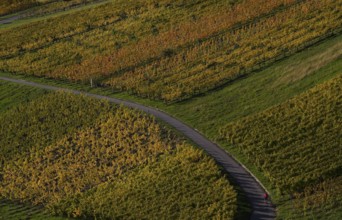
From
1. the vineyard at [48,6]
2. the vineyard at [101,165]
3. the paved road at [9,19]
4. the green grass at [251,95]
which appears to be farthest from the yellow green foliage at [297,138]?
the paved road at [9,19]

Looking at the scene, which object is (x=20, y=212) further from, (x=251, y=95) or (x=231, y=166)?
(x=251, y=95)

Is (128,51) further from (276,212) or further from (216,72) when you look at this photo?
Answer: (276,212)

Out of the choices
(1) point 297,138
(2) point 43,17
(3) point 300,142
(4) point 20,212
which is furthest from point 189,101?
(2) point 43,17

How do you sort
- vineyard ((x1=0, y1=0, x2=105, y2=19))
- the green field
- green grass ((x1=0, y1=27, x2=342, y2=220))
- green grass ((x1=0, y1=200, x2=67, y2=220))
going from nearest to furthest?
1. the green field
2. green grass ((x1=0, y1=200, x2=67, y2=220))
3. green grass ((x1=0, y1=27, x2=342, y2=220))
4. vineyard ((x1=0, y1=0, x2=105, y2=19))

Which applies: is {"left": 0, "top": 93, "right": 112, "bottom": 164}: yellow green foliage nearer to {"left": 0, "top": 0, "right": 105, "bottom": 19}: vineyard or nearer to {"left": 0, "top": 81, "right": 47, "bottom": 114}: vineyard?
{"left": 0, "top": 81, "right": 47, "bottom": 114}: vineyard

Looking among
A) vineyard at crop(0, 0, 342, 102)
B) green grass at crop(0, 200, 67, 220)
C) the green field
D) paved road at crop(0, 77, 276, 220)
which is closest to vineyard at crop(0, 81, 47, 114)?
the green field

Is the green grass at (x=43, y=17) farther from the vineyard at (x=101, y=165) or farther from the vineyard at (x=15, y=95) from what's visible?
the vineyard at (x=101, y=165)

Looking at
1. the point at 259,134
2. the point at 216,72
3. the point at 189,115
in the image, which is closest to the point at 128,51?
the point at 216,72
